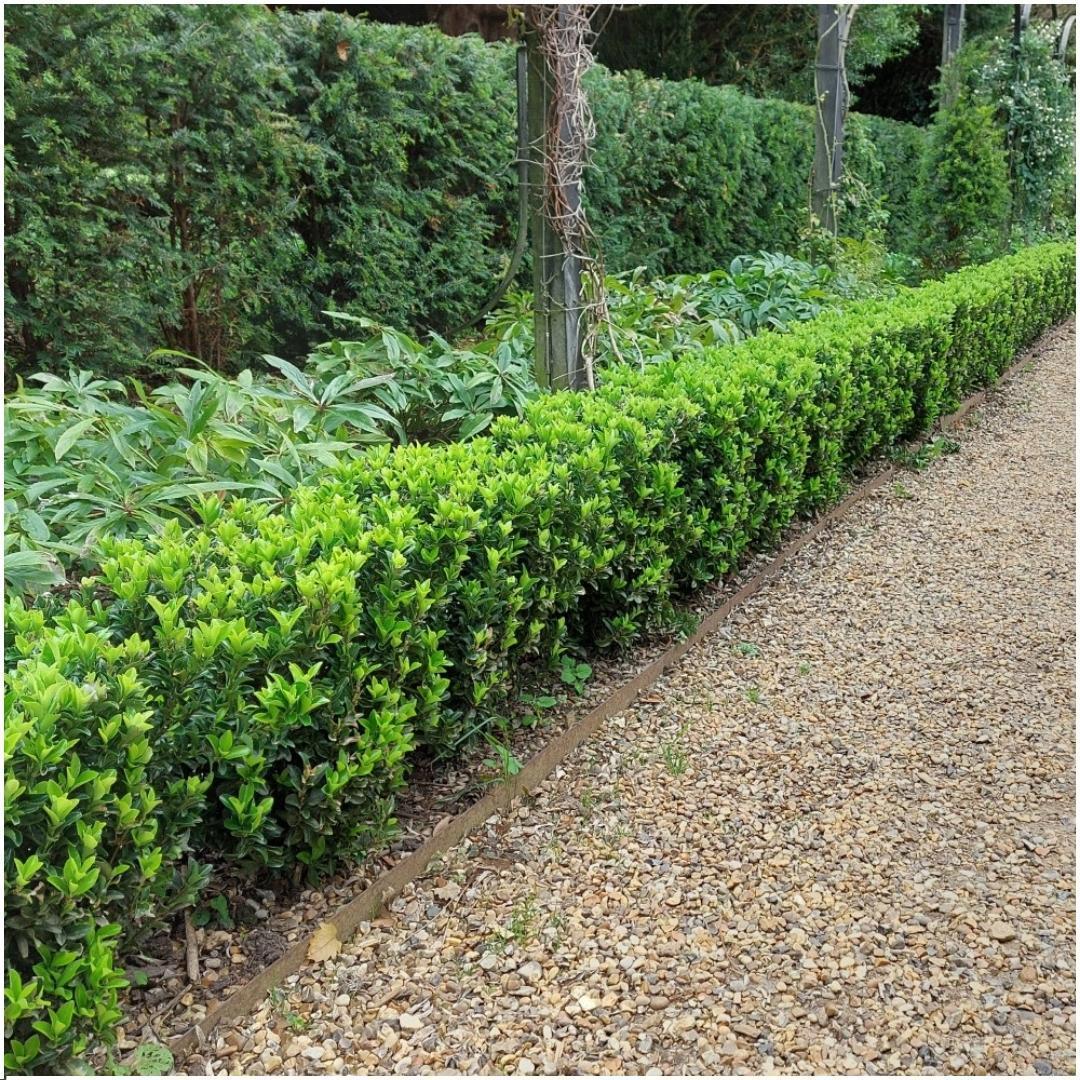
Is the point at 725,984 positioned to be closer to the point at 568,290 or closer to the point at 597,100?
the point at 568,290

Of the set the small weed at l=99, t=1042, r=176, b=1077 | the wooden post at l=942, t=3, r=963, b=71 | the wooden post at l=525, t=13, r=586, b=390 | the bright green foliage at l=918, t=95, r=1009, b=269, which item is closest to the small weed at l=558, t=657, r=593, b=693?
the wooden post at l=525, t=13, r=586, b=390

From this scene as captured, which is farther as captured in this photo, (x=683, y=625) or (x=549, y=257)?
(x=549, y=257)

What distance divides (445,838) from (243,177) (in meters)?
4.25

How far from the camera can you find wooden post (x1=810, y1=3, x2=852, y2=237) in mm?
8414

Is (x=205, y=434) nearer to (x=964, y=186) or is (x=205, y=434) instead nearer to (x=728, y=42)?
(x=964, y=186)

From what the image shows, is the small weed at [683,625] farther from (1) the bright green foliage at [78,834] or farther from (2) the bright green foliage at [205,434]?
(1) the bright green foliage at [78,834]

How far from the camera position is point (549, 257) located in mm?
4137

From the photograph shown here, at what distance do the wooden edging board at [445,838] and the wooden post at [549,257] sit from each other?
3.92 feet

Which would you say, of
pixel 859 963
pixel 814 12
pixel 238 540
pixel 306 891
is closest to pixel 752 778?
pixel 859 963

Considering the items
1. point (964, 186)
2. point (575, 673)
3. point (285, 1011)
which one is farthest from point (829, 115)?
point (285, 1011)

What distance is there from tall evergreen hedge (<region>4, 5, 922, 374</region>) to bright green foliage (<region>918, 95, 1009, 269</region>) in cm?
Answer: 416

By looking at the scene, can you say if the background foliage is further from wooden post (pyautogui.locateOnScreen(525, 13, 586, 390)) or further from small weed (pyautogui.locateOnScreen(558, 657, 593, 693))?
small weed (pyautogui.locateOnScreen(558, 657, 593, 693))

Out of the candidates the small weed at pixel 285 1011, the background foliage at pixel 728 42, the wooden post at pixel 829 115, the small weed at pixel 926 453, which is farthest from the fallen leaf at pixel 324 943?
the background foliage at pixel 728 42

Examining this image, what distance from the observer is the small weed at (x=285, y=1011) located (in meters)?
2.00
